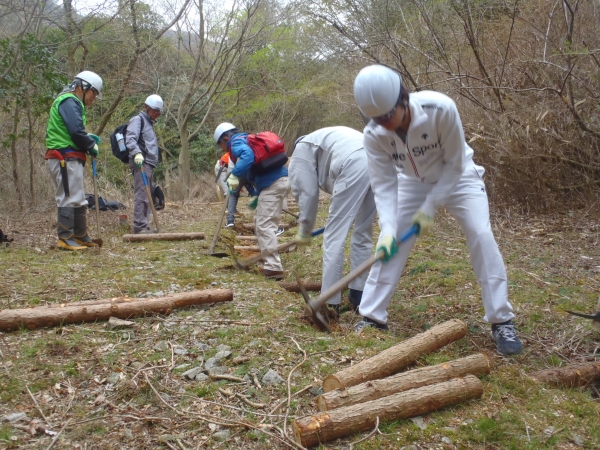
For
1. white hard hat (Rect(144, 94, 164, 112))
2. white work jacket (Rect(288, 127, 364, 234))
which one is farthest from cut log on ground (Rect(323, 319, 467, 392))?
white hard hat (Rect(144, 94, 164, 112))

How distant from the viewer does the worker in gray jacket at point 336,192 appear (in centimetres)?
450

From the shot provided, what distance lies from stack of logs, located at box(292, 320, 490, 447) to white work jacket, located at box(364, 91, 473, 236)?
0.99m

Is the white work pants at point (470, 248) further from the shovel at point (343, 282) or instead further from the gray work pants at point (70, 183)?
the gray work pants at point (70, 183)

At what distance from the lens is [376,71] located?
3148 millimetres

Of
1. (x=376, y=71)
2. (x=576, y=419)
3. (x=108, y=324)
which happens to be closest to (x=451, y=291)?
(x=576, y=419)

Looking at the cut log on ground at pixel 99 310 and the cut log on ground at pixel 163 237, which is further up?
the cut log on ground at pixel 99 310

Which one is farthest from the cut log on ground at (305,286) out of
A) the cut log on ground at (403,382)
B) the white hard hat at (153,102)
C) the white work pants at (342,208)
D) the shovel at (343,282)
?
the white hard hat at (153,102)

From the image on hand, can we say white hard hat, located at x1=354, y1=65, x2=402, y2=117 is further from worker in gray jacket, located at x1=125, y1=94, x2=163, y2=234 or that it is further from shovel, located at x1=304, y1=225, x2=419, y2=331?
worker in gray jacket, located at x1=125, y1=94, x2=163, y2=234

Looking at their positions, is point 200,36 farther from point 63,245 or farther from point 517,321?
point 517,321

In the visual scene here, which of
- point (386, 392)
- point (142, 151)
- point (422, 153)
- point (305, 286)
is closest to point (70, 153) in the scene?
point (142, 151)

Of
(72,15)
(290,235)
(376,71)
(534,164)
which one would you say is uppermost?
(72,15)

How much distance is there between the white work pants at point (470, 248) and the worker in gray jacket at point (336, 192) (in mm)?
538

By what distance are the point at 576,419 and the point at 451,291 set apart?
97.8 inches

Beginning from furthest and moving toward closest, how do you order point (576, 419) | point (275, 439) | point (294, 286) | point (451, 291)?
point (294, 286) → point (451, 291) → point (576, 419) → point (275, 439)
